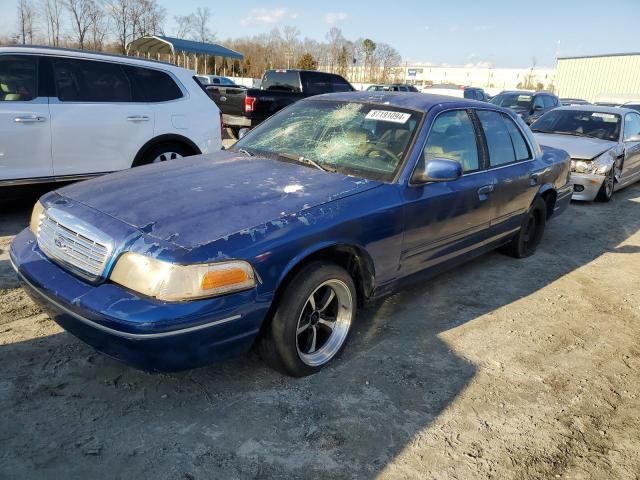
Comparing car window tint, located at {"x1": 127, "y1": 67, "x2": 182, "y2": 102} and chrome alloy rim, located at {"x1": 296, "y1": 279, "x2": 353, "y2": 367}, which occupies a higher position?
car window tint, located at {"x1": 127, "y1": 67, "x2": 182, "y2": 102}

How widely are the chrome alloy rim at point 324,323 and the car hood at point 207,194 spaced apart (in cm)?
57

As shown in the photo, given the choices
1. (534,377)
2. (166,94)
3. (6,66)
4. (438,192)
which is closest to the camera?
(534,377)

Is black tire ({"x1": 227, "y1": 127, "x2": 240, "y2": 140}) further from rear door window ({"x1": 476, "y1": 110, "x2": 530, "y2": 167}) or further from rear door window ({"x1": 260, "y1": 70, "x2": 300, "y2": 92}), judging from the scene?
rear door window ({"x1": 476, "y1": 110, "x2": 530, "y2": 167})

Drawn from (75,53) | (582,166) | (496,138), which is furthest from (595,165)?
(75,53)

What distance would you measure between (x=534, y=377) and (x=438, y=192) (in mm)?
1380

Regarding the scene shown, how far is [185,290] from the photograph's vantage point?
2.37 m

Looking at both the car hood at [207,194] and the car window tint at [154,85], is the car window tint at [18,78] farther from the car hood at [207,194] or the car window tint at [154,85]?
the car hood at [207,194]

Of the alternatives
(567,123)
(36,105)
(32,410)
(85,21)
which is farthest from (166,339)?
(85,21)

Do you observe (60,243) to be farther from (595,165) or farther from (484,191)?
(595,165)

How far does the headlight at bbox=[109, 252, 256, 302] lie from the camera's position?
2357 mm

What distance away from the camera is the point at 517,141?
15.9 ft

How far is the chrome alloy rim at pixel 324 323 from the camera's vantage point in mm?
3023

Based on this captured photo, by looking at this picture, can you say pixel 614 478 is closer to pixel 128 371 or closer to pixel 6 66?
pixel 128 371

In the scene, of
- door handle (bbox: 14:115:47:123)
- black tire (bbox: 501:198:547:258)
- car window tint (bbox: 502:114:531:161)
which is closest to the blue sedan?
car window tint (bbox: 502:114:531:161)
